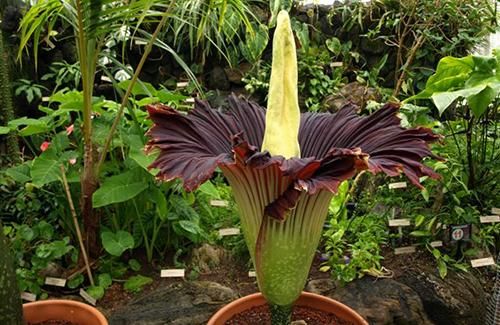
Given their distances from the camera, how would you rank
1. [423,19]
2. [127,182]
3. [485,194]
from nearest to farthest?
[127,182], [485,194], [423,19]

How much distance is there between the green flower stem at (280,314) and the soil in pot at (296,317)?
203mm

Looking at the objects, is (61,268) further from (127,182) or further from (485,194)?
(485,194)

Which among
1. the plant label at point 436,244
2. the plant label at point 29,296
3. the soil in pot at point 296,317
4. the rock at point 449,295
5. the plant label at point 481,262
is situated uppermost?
the soil in pot at point 296,317

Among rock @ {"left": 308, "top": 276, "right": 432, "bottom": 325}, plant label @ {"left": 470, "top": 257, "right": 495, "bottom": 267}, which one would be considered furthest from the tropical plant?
plant label @ {"left": 470, "top": 257, "right": 495, "bottom": 267}

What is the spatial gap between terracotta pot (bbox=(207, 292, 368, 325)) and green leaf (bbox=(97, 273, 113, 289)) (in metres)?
0.71

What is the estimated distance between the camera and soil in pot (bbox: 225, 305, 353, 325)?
1.38 m

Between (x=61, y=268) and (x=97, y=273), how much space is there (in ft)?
0.49

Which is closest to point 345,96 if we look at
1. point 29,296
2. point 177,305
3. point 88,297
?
point 177,305

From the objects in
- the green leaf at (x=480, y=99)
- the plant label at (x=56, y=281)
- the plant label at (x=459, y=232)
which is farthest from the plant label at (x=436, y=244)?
the plant label at (x=56, y=281)

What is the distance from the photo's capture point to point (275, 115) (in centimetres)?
109

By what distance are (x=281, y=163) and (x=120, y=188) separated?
3.47 ft

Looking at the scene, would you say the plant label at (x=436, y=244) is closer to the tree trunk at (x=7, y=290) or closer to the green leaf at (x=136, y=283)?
the green leaf at (x=136, y=283)

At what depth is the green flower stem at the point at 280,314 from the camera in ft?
3.83

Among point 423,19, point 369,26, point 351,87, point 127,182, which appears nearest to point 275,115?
point 127,182
